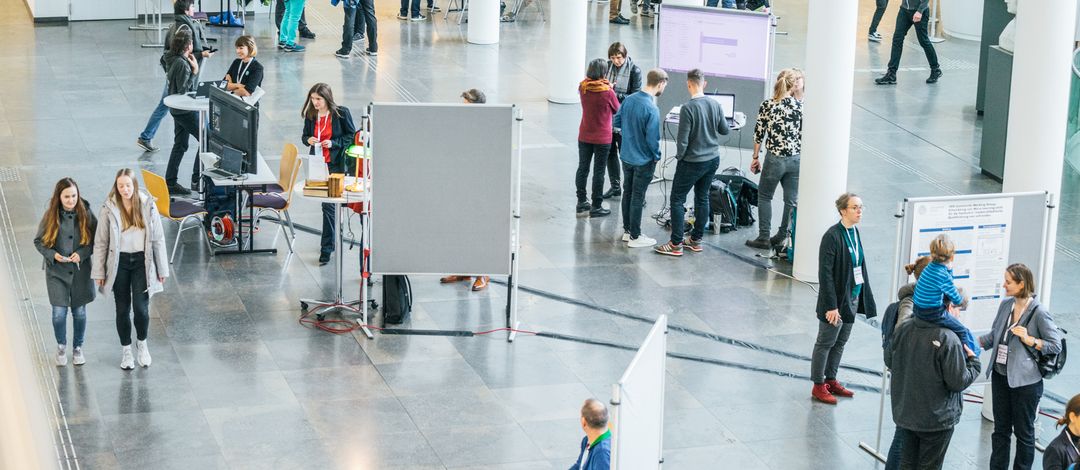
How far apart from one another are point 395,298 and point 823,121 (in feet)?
11.6

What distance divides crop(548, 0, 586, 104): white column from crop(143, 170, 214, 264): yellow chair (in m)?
6.03

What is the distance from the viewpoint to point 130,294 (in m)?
7.66

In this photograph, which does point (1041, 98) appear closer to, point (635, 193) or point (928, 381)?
point (928, 381)

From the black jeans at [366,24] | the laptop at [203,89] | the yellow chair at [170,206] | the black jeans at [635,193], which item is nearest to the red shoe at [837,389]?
the black jeans at [635,193]

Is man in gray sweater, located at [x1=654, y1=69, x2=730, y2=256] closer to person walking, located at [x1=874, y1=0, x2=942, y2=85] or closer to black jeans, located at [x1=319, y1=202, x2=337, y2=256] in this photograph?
black jeans, located at [x1=319, y1=202, x2=337, y2=256]

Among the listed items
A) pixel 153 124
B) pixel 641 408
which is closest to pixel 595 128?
pixel 153 124

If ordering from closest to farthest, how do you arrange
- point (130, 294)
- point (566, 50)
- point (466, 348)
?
point (130, 294) → point (466, 348) → point (566, 50)

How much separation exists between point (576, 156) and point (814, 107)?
4153mm

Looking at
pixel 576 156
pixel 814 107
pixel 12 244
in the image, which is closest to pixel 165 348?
pixel 12 244

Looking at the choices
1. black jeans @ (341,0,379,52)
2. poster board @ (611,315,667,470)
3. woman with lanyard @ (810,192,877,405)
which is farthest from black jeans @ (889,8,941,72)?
poster board @ (611,315,667,470)

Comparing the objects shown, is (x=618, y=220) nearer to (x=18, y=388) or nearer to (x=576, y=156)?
(x=576, y=156)

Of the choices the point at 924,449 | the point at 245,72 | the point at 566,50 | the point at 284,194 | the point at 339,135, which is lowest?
the point at 924,449

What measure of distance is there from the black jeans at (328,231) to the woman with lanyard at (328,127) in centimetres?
11

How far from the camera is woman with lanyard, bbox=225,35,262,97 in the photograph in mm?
11273
